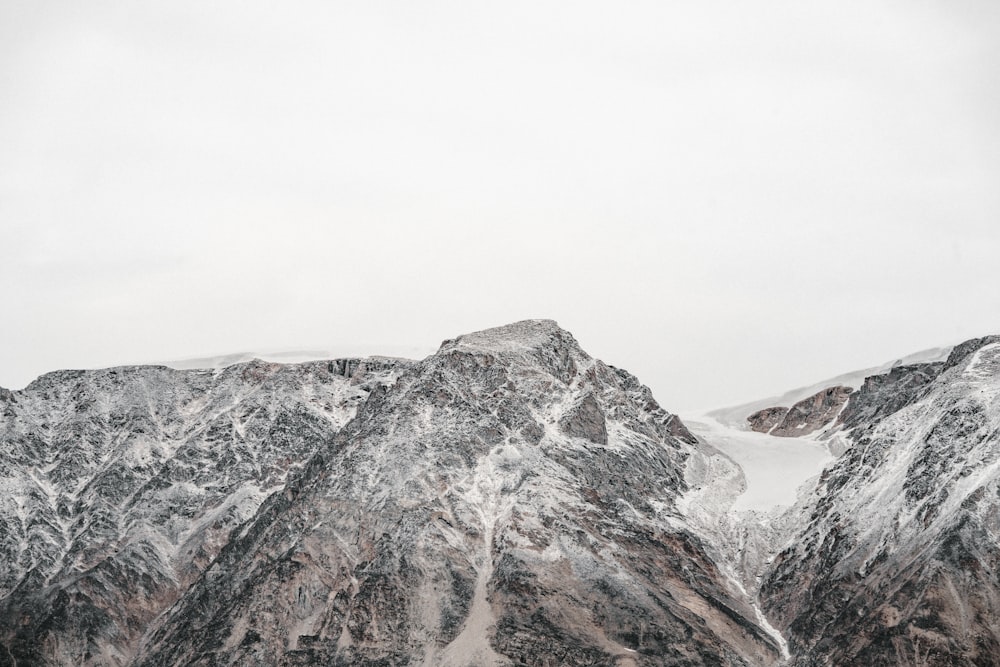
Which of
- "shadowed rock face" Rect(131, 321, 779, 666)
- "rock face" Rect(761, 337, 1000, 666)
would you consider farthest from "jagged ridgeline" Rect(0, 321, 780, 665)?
"rock face" Rect(761, 337, 1000, 666)

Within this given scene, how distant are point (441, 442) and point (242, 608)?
3806cm

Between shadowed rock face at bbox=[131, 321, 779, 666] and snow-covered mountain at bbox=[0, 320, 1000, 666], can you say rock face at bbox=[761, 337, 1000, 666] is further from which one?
shadowed rock face at bbox=[131, 321, 779, 666]

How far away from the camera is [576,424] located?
19438cm

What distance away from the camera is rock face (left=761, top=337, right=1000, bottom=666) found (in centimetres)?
13675

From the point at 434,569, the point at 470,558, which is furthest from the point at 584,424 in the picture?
the point at 434,569

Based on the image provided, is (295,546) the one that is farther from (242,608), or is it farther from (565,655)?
(565,655)

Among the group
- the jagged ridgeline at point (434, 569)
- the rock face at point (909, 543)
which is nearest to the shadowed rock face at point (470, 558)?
the jagged ridgeline at point (434, 569)

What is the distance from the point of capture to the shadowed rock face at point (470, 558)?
154 m

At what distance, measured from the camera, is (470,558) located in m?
167

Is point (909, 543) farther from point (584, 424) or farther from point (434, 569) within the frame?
point (434, 569)

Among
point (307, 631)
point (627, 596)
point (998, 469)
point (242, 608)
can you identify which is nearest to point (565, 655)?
point (627, 596)

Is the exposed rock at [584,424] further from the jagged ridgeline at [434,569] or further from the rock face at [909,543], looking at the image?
the rock face at [909,543]

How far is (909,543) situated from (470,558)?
55285 mm

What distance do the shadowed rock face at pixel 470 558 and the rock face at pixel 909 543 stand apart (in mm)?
9814
